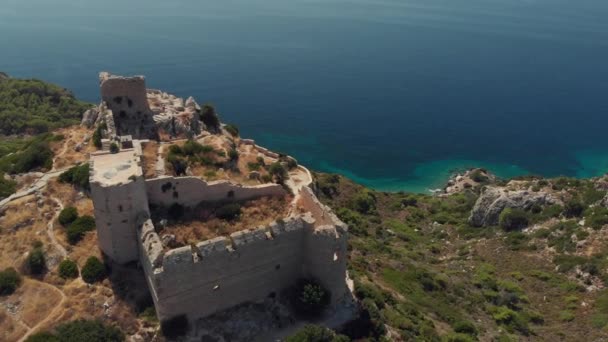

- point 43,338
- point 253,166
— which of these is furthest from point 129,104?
point 43,338

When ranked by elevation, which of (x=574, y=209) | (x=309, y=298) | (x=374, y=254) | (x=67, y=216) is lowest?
(x=374, y=254)

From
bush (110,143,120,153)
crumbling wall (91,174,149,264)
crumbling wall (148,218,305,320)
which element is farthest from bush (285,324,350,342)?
bush (110,143,120,153)

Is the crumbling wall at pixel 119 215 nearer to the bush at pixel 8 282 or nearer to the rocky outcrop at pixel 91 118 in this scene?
the bush at pixel 8 282

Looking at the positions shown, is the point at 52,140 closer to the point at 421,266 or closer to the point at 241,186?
the point at 241,186

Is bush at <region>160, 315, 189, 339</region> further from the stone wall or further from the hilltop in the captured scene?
the hilltop

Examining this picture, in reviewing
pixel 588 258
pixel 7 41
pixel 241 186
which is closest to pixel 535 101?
pixel 588 258

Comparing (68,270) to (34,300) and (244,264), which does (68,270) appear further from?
(244,264)
